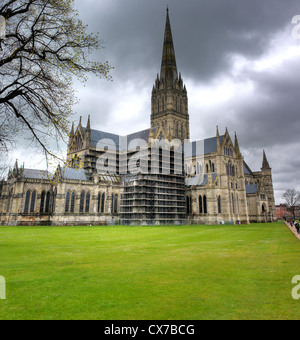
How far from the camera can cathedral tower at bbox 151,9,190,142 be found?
82625mm

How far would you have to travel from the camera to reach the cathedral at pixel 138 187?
162 feet

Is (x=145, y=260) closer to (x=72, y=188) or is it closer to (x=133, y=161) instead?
(x=72, y=188)

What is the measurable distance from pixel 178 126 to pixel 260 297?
80.1 metres

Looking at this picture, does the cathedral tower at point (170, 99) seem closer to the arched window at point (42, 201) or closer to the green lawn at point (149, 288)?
the arched window at point (42, 201)

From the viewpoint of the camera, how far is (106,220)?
53844 mm

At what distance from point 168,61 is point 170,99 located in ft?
46.7

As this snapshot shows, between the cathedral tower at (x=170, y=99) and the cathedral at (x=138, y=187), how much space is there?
43.0 ft

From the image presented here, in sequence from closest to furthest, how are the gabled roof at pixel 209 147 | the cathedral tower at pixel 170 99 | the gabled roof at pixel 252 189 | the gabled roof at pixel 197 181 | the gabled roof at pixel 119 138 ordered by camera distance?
1. the gabled roof at pixel 197 181
2. the gabled roof at pixel 209 147
3. the gabled roof at pixel 119 138
4. the gabled roof at pixel 252 189
5. the cathedral tower at pixel 170 99

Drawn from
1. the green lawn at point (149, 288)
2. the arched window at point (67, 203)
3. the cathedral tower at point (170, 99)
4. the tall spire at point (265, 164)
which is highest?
the cathedral tower at point (170, 99)

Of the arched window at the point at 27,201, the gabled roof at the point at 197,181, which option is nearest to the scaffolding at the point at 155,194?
the gabled roof at the point at 197,181

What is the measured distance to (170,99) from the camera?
82.8 m

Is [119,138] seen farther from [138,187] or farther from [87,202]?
[87,202]

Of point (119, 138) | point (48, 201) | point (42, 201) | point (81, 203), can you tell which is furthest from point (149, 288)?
point (119, 138)

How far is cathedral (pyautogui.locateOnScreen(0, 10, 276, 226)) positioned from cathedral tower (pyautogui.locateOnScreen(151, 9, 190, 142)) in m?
13.1
